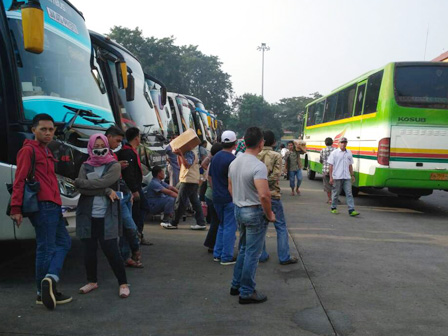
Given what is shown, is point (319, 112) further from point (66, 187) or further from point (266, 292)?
point (66, 187)

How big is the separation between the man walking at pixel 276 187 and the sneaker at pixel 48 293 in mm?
2670

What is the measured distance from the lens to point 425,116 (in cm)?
953

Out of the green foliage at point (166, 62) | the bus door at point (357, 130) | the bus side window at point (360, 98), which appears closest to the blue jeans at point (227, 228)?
the bus door at point (357, 130)

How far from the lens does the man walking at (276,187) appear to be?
5430 mm

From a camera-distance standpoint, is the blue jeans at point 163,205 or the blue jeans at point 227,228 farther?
the blue jeans at point 163,205

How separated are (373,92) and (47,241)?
345 inches

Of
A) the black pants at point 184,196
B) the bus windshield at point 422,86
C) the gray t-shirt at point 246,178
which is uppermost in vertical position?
the bus windshield at point 422,86

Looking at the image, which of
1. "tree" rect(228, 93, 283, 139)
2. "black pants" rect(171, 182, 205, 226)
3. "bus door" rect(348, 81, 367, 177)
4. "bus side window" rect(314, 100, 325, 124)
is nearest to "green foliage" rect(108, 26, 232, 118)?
"tree" rect(228, 93, 283, 139)

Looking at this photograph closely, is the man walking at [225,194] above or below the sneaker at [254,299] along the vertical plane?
above

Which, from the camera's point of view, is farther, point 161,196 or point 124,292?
point 161,196

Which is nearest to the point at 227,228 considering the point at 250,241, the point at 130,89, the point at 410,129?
the point at 250,241

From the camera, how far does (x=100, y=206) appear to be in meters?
4.27

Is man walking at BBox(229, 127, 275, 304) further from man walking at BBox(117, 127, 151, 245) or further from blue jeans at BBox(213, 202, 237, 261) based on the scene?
man walking at BBox(117, 127, 151, 245)

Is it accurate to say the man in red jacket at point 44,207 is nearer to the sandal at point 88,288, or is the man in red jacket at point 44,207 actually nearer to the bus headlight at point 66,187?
the sandal at point 88,288
